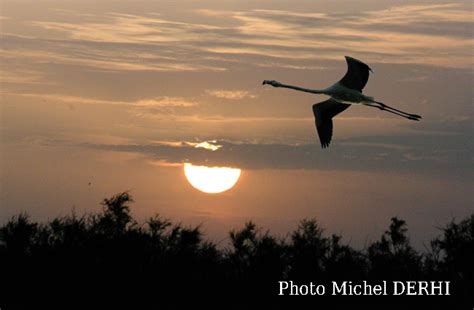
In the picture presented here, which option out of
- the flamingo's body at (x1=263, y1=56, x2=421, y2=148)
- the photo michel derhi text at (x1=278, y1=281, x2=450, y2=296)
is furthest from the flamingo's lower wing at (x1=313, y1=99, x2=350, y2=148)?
the photo michel derhi text at (x1=278, y1=281, x2=450, y2=296)

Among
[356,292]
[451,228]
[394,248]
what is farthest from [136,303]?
[451,228]

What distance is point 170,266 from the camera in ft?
92.4

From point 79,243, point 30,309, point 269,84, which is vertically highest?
point 269,84

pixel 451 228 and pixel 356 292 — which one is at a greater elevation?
pixel 451 228

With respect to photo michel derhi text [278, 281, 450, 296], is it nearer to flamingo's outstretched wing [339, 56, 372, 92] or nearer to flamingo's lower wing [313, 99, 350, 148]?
flamingo's lower wing [313, 99, 350, 148]

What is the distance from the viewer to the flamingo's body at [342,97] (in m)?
23.0

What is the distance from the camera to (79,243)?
29047mm

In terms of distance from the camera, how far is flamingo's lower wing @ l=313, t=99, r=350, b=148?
24.7m

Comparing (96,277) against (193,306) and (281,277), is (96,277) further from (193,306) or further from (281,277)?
(281,277)

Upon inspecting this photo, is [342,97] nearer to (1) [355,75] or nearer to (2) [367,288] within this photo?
(1) [355,75]

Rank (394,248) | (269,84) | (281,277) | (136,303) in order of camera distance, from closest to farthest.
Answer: (269,84), (136,303), (281,277), (394,248)

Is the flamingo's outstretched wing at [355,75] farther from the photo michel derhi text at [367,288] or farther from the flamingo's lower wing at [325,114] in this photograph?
the photo michel derhi text at [367,288]

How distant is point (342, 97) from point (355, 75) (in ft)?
1.89

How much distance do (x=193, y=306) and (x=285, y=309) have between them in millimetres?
2201
